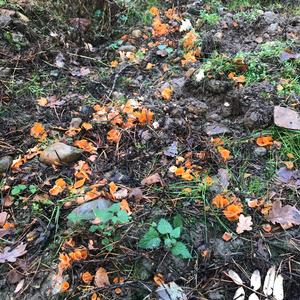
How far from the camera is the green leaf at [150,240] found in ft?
6.42

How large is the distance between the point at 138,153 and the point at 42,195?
687mm

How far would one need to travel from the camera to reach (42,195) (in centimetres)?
236

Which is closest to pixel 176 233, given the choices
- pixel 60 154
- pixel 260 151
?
pixel 260 151

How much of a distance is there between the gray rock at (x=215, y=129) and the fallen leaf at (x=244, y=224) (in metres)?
0.71

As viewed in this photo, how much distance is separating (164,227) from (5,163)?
125 centimetres

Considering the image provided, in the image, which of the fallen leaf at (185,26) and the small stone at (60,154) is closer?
the small stone at (60,154)

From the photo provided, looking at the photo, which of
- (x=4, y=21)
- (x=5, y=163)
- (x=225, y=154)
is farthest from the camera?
(x=4, y=21)

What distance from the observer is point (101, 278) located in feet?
6.35

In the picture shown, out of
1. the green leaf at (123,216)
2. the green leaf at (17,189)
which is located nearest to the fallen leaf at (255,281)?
the green leaf at (123,216)

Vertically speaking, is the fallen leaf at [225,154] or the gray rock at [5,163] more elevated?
the fallen leaf at [225,154]

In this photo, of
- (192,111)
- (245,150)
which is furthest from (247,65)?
(245,150)

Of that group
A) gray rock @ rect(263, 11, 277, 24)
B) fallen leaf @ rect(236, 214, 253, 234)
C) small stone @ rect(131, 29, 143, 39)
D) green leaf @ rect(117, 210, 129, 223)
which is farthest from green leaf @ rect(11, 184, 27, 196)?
gray rock @ rect(263, 11, 277, 24)

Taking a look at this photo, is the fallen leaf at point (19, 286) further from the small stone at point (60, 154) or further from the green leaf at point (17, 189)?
the small stone at point (60, 154)

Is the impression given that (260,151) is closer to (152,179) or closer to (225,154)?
(225,154)
